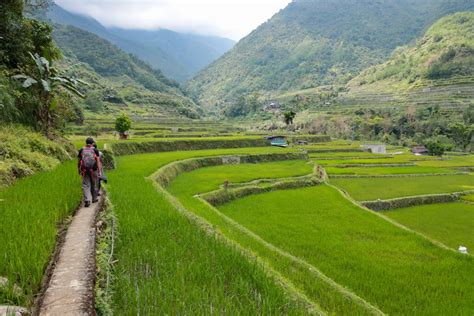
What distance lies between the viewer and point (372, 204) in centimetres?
1655

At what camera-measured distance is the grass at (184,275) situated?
3.31 meters

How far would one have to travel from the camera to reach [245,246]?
24.0 feet

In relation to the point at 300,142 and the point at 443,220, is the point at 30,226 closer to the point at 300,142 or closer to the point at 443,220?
the point at 443,220

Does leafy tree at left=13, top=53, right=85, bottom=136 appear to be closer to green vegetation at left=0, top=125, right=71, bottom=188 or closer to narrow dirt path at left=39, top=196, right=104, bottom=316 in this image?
green vegetation at left=0, top=125, right=71, bottom=188

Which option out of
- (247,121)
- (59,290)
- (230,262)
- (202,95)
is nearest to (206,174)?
(230,262)

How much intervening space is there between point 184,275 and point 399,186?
771 inches

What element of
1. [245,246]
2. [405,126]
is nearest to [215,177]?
[245,246]

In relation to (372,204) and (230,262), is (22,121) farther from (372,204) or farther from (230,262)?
(372,204)

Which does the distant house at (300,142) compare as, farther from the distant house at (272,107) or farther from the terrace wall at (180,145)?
the distant house at (272,107)

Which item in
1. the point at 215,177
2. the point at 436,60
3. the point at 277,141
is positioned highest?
the point at 436,60

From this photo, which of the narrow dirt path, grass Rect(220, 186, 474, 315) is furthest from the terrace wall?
the narrow dirt path

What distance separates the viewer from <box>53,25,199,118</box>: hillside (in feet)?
220

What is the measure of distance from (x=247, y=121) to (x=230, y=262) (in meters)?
90.7

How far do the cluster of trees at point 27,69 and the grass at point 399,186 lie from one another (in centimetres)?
1375
